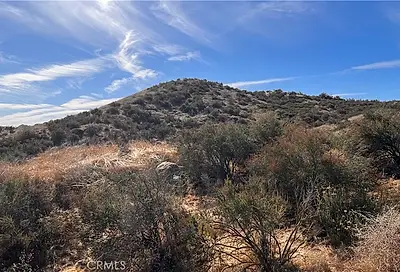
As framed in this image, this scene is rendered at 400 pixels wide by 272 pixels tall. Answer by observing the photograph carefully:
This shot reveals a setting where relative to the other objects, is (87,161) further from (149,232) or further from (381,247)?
(381,247)

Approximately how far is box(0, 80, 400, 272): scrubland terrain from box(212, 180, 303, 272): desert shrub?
21mm

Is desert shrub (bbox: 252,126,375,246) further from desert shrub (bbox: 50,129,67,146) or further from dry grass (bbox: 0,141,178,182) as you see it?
desert shrub (bbox: 50,129,67,146)

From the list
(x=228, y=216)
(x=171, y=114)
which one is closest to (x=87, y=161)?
(x=228, y=216)

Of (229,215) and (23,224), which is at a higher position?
(229,215)

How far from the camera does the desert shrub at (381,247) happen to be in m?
5.25

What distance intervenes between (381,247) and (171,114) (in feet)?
101

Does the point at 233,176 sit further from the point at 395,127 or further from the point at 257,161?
the point at 395,127

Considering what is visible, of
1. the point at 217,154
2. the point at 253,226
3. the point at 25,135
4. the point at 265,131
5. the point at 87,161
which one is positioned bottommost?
the point at 253,226

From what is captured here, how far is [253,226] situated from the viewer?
251 inches

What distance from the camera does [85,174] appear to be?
11164 mm

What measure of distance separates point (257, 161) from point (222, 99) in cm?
3080

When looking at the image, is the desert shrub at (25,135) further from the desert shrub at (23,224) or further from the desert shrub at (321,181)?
the desert shrub at (321,181)

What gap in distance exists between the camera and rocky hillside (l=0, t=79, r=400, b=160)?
26078 mm

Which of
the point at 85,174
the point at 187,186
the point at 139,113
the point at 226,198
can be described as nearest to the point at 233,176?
the point at 187,186
